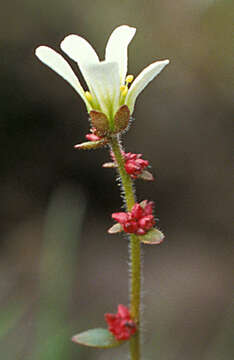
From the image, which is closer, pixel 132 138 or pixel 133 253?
pixel 133 253

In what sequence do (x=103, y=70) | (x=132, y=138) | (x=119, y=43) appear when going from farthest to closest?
(x=132, y=138)
(x=119, y=43)
(x=103, y=70)

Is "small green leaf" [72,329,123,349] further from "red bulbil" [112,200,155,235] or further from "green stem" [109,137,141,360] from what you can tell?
"red bulbil" [112,200,155,235]

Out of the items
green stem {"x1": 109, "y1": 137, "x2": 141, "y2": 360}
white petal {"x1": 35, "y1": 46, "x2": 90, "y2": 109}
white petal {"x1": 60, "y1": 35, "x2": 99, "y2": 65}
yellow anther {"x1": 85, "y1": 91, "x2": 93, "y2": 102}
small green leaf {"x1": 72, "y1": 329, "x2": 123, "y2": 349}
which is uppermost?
white petal {"x1": 60, "y1": 35, "x2": 99, "y2": 65}

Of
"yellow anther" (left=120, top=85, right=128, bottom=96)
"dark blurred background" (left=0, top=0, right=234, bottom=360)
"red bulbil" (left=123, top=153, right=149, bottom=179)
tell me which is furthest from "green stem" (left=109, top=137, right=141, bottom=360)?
"dark blurred background" (left=0, top=0, right=234, bottom=360)

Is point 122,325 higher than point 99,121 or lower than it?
lower

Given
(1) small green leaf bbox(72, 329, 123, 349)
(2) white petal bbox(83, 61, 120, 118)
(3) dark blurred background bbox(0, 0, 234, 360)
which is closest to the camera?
(2) white petal bbox(83, 61, 120, 118)

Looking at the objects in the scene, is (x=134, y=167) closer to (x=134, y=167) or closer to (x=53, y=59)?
(x=134, y=167)

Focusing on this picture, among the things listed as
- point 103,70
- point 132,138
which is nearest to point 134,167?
point 103,70

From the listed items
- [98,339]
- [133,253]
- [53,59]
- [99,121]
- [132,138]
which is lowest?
[98,339]
